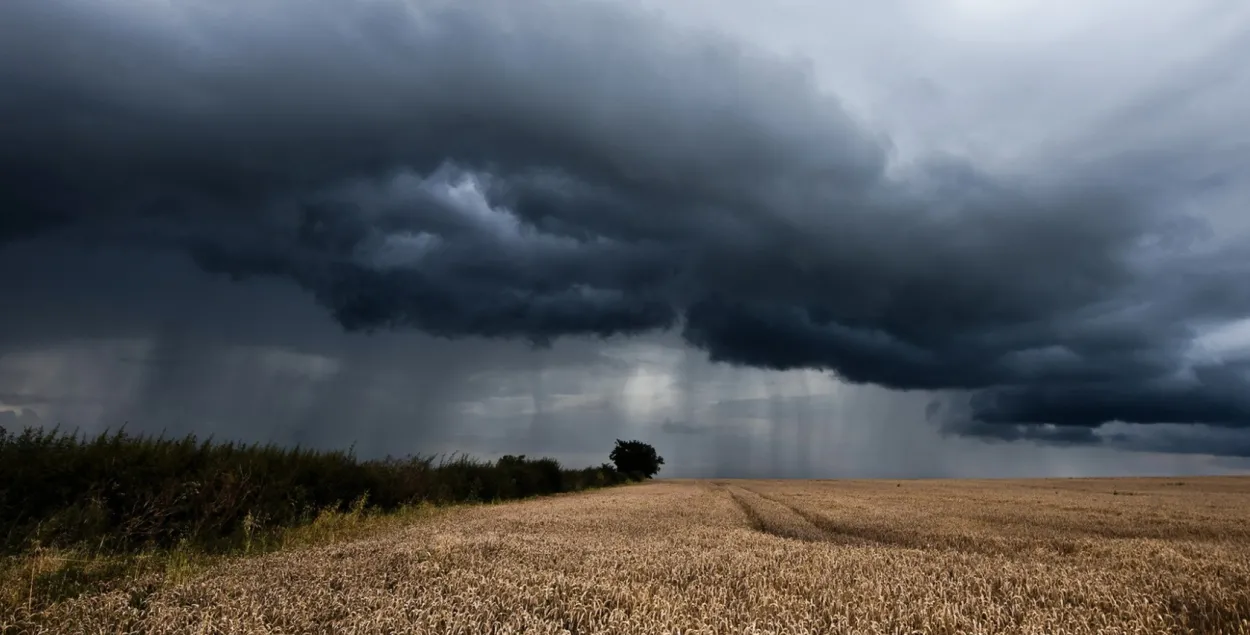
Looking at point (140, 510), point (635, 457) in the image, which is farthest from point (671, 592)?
point (635, 457)

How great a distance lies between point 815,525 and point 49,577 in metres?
14.2

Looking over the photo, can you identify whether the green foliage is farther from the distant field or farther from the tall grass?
the distant field

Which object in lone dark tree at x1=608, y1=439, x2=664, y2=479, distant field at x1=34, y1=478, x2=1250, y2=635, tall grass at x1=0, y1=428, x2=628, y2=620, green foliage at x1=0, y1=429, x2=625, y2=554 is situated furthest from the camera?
lone dark tree at x1=608, y1=439, x2=664, y2=479

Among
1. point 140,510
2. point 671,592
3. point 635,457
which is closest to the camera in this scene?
point 671,592

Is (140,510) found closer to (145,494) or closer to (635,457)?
(145,494)

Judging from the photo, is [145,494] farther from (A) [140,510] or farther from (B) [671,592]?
(B) [671,592]

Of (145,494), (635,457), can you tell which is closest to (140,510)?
(145,494)

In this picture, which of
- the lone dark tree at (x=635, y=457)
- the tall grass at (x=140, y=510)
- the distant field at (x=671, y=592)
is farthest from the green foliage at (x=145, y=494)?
the lone dark tree at (x=635, y=457)

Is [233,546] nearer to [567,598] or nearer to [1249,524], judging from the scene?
[567,598]

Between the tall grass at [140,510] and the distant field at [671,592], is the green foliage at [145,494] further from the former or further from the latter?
the distant field at [671,592]

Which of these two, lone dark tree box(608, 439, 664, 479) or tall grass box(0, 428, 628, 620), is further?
lone dark tree box(608, 439, 664, 479)

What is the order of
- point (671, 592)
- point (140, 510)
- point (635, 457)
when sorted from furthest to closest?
point (635, 457)
point (140, 510)
point (671, 592)

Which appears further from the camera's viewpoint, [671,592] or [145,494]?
[145,494]

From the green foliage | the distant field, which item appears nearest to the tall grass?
the green foliage
